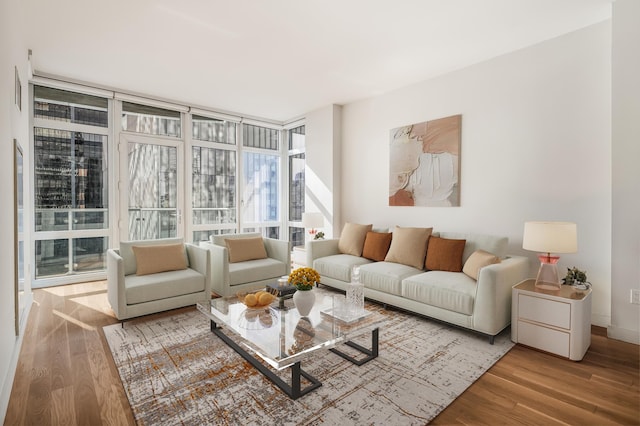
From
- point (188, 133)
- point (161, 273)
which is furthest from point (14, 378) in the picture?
point (188, 133)

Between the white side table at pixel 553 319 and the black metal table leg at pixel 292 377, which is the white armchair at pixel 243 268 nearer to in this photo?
the black metal table leg at pixel 292 377

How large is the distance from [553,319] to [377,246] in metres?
2.01

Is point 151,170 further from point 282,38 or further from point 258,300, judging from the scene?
point 258,300

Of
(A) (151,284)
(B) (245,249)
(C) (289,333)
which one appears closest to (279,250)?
(B) (245,249)

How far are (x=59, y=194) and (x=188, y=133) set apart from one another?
2.08m

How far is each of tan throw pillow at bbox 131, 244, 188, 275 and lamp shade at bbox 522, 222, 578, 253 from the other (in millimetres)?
3596

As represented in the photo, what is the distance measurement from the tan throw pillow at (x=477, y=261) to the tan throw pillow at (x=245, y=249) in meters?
2.56

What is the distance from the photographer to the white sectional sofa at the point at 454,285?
268 centimetres

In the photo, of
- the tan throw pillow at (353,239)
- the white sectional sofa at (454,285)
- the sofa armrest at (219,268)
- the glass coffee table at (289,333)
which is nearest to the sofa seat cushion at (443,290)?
the white sectional sofa at (454,285)

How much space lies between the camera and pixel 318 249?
4445 mm

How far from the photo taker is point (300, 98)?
5.23m

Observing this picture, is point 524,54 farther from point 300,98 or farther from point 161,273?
point 161,273

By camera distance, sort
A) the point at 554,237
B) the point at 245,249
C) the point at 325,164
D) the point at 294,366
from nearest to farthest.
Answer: the point at 294,366 → the point at 554,237 → the point at 245,249 → the point at 325,164

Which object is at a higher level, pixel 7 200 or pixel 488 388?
pixel 7 200
